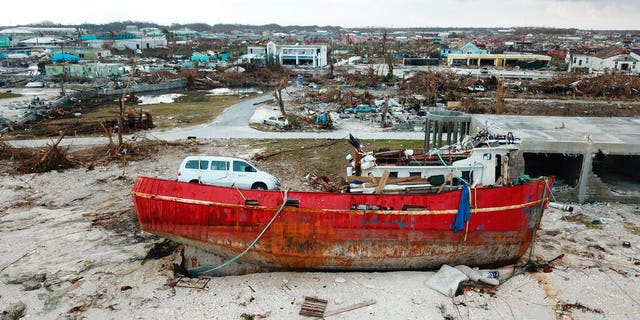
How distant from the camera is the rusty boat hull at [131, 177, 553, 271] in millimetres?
11797

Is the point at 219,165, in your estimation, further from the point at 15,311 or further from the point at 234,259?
the point at 15,311

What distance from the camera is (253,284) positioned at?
38.8 ft

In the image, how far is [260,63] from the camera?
76062mm

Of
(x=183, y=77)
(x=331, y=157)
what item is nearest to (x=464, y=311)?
(x=331, y=157)

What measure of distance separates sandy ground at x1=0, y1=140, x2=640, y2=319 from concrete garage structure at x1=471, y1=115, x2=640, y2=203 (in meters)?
2.07

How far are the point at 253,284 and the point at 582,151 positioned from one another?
14.2 metres

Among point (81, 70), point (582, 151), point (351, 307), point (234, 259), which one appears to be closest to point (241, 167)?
point (234, 259)

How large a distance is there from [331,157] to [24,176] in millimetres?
14905

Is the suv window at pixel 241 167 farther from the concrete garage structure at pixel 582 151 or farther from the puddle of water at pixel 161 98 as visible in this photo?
the puddle of water at pixel 161 98

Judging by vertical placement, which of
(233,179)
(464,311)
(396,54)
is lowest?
(464,311)

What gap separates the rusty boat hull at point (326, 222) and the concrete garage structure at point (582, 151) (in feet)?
21.4

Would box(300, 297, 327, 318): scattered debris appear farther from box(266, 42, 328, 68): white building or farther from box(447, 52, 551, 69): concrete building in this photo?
box(447, 52, 551, 69): concrete building

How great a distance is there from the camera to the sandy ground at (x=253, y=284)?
10500 mm

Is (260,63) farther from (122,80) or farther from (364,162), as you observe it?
(364,162)
